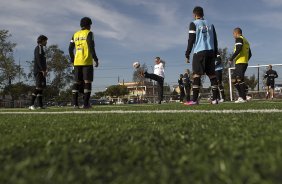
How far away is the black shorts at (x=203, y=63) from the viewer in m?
8.34

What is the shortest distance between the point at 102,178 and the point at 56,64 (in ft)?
191

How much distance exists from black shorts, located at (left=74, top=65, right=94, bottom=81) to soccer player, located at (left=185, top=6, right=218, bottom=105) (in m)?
2.42

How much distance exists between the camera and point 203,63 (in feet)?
27.5

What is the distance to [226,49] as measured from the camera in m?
55.2

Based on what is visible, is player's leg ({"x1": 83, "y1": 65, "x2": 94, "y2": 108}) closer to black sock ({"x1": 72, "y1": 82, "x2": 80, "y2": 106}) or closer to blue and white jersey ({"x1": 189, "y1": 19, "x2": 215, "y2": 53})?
black sock ({"x1": 72, "y1": 82, "x2": 80, "y2": 106})

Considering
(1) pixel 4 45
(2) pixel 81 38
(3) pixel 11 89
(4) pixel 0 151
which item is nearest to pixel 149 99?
(3) pixel 11 89

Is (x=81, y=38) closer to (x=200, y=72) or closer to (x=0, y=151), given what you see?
(x=200, y=72)

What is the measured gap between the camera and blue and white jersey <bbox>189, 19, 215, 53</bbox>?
8.39 metres

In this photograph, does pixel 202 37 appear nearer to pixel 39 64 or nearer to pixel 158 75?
pixel 39 64

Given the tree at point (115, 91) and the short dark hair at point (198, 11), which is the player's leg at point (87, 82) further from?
the tree at point (115, 91)

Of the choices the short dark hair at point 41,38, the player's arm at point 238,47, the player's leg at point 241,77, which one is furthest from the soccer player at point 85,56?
the player's leg at point 241,77

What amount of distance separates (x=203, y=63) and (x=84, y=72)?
9.64ft

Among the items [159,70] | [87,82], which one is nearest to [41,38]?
[87,82]

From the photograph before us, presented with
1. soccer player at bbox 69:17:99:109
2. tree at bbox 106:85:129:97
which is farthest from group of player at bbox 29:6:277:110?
tree at bbox 106:85:129:97
